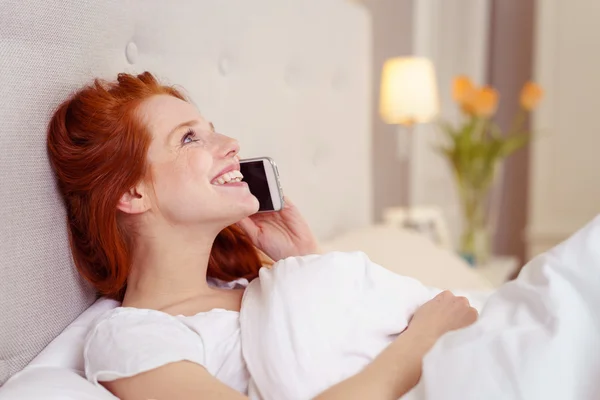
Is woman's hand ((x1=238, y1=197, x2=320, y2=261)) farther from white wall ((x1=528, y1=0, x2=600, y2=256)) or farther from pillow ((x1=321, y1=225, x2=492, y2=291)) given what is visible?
white wall ((x1=528, y1=0, x2=600, y2=256))

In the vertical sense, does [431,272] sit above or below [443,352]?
below

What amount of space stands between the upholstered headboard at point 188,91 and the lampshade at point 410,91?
0.28 metres

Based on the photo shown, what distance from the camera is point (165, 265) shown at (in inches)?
34.2

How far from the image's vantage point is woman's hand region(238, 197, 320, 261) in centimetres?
103

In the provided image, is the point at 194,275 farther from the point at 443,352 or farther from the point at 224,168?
the point at 443,352

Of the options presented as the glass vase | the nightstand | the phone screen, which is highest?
the phone screen

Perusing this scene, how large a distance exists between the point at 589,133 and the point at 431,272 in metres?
1.91

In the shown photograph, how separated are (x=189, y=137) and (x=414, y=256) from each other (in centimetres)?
74

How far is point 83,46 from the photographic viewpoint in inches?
35.4

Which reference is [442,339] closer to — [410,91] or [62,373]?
[62,373]

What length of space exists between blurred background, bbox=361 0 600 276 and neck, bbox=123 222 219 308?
183 cm

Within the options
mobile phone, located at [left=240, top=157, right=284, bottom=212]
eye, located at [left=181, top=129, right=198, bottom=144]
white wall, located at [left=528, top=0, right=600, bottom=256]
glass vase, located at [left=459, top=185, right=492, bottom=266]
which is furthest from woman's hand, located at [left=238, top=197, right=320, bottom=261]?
white wall, located at [left=528, top=0, right=600, bottom=256]

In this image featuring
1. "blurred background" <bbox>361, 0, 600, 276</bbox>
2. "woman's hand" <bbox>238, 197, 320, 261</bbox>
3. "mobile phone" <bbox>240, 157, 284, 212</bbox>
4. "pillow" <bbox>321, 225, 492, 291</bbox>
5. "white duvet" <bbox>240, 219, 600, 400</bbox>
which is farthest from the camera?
"blurred background" <bbox>361, 0, 600, 276</bbox>

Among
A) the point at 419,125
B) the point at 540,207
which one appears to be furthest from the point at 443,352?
the point at 540,207
